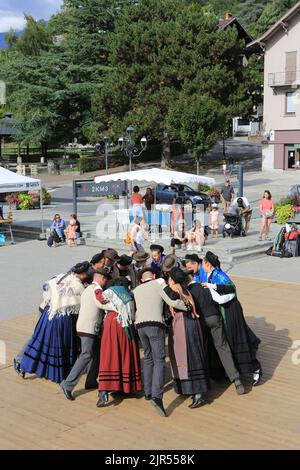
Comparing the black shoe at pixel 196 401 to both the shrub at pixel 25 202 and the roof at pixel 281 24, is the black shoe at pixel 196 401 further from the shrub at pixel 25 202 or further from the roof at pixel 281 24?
the roof at pixel 281 24

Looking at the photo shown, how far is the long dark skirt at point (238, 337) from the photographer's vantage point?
24.1ft

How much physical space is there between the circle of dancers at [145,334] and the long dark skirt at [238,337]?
1 centimetres

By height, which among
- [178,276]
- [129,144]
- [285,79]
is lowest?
[178,276]

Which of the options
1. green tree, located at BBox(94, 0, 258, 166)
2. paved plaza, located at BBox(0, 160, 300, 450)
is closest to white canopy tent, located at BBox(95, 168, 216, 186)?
paved plaza, located at BBox(0, 160, 300, 450)

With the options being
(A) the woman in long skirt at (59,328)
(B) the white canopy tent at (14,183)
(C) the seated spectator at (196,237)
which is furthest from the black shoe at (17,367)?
(B) the white canopy tent at (14,183)

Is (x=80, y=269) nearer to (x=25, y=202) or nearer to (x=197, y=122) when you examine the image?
(x=25, y=202)

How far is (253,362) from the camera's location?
760 cm

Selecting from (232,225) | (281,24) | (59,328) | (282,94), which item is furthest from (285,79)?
(59,328)

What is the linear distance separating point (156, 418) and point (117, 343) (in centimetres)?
95

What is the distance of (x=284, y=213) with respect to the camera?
22531mm
